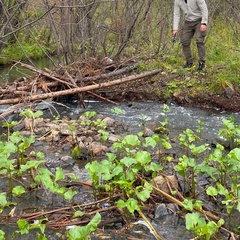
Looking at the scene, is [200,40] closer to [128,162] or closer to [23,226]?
[128,162]

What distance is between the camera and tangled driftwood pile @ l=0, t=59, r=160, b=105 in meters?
7.46

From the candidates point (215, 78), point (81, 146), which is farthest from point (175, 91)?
point (81, 146)

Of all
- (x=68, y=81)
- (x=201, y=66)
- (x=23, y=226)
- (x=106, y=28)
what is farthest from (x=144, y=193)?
(x=106, y=28)

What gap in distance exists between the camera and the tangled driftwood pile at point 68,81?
7.46 m

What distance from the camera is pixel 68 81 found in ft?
26.5

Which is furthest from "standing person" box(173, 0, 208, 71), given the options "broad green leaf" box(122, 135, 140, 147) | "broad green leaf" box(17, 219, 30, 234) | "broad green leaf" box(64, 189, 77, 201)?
"broad green leaf" box(17, 219, 30, 234)

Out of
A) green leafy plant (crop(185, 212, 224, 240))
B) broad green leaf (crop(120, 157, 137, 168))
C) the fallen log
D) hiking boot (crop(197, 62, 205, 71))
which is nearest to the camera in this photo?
green leafy plant (crop(185, 212, 224, 240))

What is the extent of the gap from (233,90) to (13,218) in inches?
220

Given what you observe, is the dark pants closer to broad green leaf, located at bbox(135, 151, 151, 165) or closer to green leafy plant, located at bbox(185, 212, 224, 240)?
broad green leaf, located at bbox(135, 151, 151, 165)

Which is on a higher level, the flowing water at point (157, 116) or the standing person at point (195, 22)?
the standing person at point (195, 22)

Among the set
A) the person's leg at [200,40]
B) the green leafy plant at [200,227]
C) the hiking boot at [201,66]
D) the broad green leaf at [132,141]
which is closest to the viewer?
the green leafy plant at [200,227]

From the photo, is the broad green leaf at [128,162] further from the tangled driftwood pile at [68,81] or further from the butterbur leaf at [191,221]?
the tangled driftwood pile at [68,81]

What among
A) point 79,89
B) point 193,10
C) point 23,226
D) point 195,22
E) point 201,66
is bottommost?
point 79,89

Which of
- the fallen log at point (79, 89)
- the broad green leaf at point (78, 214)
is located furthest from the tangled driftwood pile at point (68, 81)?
the broad green leaf at point (78, 214)
